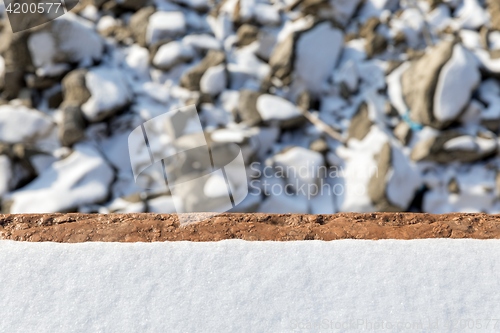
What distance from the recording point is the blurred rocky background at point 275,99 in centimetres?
244

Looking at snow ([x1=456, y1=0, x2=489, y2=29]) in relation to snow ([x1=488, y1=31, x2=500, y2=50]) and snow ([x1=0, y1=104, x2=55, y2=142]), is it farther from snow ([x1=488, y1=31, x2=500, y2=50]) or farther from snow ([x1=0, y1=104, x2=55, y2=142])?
snow ([x1=0, y1=104, x2=55, y2=142])

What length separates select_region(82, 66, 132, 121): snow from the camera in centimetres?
262

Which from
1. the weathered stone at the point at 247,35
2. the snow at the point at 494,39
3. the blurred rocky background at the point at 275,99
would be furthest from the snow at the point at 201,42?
the snow at the point at 494,39

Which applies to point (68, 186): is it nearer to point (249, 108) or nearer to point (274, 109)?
point (249, 108)

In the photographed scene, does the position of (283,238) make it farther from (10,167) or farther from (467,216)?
(10,167)

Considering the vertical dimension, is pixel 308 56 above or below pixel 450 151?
above

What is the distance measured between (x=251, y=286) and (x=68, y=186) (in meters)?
1.93

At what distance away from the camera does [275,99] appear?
2754 millimetres

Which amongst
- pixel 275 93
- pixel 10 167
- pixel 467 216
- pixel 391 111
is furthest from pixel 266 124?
pixel 467 216

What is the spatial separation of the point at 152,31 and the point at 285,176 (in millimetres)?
1572

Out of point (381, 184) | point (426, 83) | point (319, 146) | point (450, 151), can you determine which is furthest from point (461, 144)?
point (319, 146)

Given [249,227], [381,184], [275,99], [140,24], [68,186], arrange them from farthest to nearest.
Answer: [140,24], [275,99], [381,184], [68,186], [249,227]

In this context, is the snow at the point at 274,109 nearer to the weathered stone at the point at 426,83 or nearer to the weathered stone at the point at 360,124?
the weathered stone at the point at 360,124

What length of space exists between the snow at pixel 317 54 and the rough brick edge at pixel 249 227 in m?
2.20
